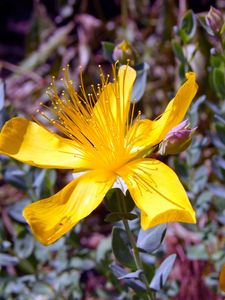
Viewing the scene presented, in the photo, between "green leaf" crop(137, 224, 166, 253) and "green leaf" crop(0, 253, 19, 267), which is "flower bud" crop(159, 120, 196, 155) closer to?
"green leaf" crop(137, 224, 166, 253)

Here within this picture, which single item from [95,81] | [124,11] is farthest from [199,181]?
[124,11]

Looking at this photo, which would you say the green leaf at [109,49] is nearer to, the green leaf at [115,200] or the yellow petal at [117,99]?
the yellow petal at [117,99]

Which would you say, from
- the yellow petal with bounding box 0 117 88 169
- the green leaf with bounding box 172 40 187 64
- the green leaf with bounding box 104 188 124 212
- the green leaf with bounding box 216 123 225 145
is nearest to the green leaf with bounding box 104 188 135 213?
the green leaf with bounding box 104 188 124 212

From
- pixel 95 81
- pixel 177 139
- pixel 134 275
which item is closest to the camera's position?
pixel 177 139

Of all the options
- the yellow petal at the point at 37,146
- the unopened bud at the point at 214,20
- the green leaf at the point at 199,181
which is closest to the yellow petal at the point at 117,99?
the yellow petal at the point at 37,146

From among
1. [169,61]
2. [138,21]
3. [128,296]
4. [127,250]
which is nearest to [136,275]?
[127,250]

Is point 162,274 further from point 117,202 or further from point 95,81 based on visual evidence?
point 95,81
